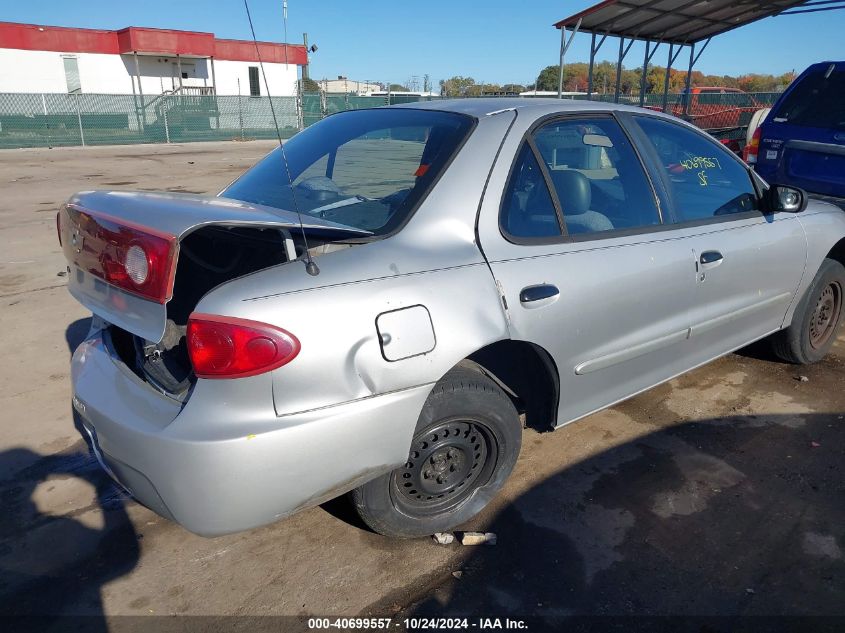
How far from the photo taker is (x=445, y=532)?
106 inches

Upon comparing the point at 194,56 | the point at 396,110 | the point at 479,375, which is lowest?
the point at 479,375

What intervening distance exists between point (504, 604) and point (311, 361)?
1.16m

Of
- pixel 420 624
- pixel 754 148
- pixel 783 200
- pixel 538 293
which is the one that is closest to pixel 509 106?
pixel 538 293

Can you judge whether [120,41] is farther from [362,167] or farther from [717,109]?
[362,167]

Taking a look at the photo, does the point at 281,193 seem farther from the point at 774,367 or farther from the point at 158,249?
the point at 774,367

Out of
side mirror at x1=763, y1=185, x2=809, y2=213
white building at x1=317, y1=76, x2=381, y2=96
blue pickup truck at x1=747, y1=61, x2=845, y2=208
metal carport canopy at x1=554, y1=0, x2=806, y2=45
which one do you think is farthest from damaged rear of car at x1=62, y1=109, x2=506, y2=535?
white building at x1=317, y1=76, x2=381, y2=96

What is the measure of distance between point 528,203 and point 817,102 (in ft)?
17.7

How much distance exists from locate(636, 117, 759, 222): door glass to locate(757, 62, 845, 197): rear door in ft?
9.99

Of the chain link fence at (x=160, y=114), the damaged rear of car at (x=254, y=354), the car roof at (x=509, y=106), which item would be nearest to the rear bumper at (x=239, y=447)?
the damaged rear of car at (x=254, y=354)

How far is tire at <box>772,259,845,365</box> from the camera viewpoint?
4066 mm

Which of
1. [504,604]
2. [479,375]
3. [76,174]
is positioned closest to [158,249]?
[479,375]

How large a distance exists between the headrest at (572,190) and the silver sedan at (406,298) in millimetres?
16

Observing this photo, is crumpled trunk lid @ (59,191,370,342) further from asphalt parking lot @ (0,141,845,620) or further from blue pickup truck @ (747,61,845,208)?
blue pickup truck @ (747,61,845,208)

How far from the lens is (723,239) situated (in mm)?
3305
